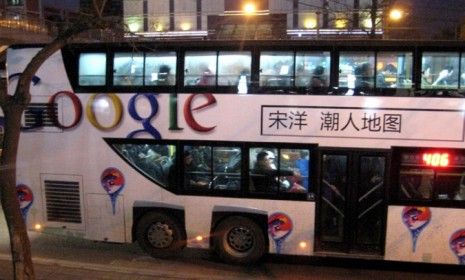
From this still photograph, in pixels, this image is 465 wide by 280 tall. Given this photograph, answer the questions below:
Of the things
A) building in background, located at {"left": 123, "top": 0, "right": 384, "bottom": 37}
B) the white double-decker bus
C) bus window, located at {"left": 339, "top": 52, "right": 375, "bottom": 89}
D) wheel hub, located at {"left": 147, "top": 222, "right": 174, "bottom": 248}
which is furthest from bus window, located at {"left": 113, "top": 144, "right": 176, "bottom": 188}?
building in background, located at {"left": 123, "top": 0, "right": 384, "bottom": 37}

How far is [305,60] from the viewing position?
8.00 metres

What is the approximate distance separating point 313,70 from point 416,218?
2830 mm

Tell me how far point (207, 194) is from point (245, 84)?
1.95 m

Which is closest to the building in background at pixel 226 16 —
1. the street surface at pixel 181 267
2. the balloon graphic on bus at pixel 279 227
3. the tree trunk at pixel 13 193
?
the street surface at pixel 181 267

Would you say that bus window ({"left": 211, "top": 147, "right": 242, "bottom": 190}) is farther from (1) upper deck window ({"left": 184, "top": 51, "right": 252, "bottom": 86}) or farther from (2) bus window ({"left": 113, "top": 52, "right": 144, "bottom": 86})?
(2) bus window ({"left": 113, "top": 52, "right": 144, "bottom": 86})

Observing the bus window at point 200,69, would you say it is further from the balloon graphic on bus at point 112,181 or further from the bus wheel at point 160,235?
the bus wheel at point 160,235

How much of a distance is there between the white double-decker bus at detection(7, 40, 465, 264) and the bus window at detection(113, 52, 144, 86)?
0.08 feet

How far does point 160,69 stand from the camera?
27.8 ft

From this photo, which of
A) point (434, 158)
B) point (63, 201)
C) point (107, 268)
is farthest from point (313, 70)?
point (63, 201)

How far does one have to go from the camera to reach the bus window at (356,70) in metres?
7.83

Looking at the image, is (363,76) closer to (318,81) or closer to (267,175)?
(318,81)

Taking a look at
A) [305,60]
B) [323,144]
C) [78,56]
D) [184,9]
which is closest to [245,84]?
[305,60]

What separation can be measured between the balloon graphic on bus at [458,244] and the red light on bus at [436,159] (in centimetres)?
110

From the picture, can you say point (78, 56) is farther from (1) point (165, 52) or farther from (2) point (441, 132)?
(2) point (441, 132)
